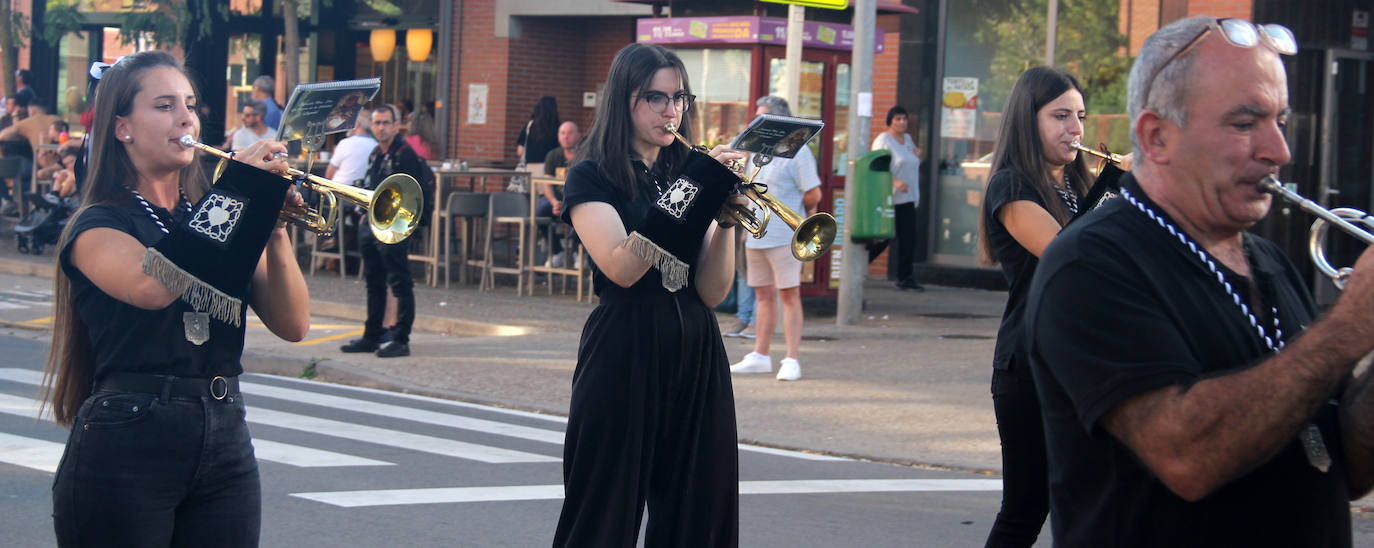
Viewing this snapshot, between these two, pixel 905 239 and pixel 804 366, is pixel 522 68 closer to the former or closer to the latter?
pixel 905 239

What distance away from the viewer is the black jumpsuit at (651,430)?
3971 mm

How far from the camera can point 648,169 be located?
4258mm

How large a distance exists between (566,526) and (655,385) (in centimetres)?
46

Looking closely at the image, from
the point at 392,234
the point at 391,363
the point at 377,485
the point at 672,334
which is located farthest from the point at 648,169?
the point at 391,363

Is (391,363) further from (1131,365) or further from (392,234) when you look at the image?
(1131,365)

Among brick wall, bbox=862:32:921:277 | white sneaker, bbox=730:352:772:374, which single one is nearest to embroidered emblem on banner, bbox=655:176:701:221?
white sneaker, bbox=730:352:772:374

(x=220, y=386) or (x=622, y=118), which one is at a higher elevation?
(x=622, y=118)

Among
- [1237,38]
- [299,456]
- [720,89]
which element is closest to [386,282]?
[720,89]

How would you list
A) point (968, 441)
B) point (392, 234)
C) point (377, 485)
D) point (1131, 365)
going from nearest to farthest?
1. point (1131, 365)
2. point (392, 234)
3. point (377, 485)
4. point (968, 441)

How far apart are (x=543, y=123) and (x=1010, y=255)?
42.1 feet

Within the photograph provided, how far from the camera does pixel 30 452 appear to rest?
723 centimetres

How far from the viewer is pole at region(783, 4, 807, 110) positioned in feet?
38.6

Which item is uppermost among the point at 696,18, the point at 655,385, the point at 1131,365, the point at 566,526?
the point at 696,18

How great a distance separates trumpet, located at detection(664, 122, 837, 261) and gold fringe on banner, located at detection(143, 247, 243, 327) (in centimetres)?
137
